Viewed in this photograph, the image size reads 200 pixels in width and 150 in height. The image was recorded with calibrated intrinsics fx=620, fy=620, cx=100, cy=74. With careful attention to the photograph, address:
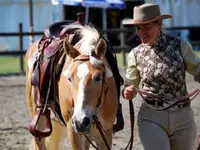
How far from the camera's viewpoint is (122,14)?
95.5 feet

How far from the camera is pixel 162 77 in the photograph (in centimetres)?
444

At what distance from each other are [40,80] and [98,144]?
960mm

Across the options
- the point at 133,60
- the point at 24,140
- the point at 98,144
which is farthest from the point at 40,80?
the point at 24,140

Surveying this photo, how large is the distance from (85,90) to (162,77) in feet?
1.84

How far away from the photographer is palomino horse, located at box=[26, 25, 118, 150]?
4.35m

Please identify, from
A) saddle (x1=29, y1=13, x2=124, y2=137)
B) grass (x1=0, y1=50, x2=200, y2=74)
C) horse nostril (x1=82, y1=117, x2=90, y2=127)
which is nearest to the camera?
horse nostril (x1=82, y1=117, x2=90, y2=127)

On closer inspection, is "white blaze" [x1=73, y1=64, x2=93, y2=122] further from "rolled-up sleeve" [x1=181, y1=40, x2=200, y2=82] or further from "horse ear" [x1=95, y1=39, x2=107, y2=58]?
"rolled-up sleeve" [x1=181, y1=40, x2=200, y2=82]

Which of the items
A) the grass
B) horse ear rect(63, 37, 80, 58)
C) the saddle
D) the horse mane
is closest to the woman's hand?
the horse mane

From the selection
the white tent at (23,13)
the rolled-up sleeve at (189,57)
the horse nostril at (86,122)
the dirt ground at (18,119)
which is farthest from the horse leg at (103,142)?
the white tent at (23,13)

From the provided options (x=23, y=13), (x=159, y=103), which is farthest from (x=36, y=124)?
(x=23, y=13)

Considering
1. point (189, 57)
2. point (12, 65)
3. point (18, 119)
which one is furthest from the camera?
point (12, 65)

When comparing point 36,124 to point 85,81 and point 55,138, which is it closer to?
point 55,138

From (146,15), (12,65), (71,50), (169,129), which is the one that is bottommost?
(12,65)

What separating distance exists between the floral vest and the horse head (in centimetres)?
33
